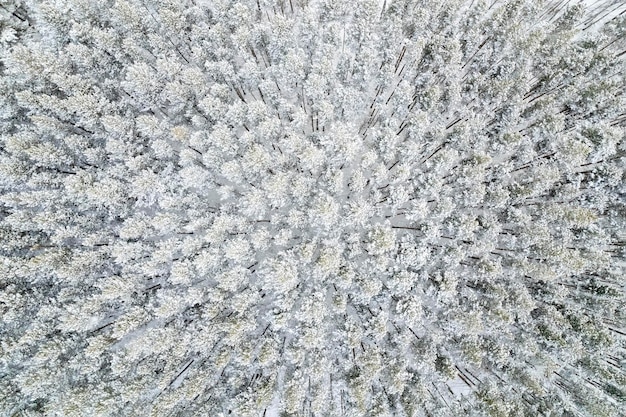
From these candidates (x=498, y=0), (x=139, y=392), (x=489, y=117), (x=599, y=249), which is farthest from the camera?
(x=498, y=0)

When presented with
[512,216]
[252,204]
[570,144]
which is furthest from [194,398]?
[570,144]

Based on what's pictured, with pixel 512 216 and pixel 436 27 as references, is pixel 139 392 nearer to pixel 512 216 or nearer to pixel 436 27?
pixel 512 216

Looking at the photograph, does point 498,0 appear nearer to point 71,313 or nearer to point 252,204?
point 252,204

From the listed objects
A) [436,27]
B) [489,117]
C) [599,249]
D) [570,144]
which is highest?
[436,27]

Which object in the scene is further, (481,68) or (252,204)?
(481,68)

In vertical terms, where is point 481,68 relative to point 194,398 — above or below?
above

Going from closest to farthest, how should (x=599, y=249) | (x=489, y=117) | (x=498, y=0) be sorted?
1. (x=599, y=249)
2. (x=489, y=117)
3. (x=498, y=0)
